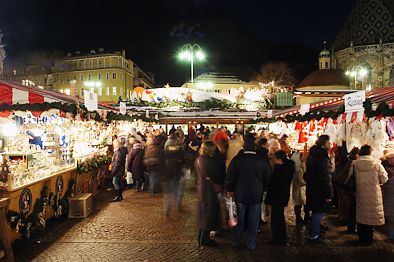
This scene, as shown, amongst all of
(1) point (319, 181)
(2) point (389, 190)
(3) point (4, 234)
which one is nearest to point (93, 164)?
A: (3) point (4, 234)

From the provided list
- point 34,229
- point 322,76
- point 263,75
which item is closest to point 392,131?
point 34,229

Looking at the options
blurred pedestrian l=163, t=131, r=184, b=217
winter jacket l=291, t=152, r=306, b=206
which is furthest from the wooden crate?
winter jacket l=291, t=152, r=306, b=206

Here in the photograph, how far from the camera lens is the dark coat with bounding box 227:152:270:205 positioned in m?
5.31

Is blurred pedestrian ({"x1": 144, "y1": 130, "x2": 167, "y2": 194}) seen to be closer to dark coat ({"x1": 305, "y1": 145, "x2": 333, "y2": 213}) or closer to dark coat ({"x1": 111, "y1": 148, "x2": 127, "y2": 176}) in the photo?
dark coat ({"x1": 111, "y1": 148, "x2": 127, "y2": 176})

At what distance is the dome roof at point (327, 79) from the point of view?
3370 cm

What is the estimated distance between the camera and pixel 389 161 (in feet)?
19.4

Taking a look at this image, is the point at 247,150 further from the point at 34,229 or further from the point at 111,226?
the point at 34,229

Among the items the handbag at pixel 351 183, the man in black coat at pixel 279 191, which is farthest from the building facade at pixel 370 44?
the man in black coat at pixel 279 191

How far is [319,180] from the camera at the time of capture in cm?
561

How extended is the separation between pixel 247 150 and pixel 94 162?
5.70 m

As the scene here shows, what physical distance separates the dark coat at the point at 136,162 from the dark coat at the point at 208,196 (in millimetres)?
4703

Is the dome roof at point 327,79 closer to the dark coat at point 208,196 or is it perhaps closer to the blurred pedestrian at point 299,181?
the blurred pedestrian at point 299,181

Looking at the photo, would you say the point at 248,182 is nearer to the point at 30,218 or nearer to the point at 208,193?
the point at 208,193

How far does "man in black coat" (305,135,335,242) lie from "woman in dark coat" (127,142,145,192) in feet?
17.5
